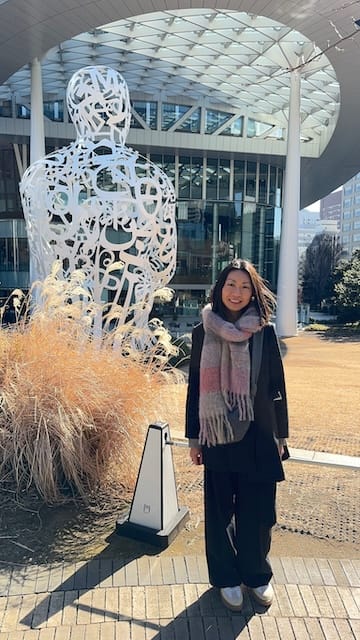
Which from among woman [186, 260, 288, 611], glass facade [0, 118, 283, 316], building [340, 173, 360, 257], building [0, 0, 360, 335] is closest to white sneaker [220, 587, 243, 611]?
woman [186, 260, 288, 611]

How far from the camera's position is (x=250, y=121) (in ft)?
107

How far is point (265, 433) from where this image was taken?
8.98 feet

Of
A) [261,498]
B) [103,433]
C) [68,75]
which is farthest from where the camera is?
[68,75]

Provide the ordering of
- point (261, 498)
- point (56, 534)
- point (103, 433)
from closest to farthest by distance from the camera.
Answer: point (261, 498), point (56, 534), point (103, 433)

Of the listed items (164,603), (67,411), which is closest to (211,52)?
(67,411)

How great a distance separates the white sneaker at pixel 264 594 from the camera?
2.81m

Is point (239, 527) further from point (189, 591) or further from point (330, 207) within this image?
point (330, 207)

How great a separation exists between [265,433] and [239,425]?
15cm

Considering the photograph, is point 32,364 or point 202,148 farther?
point 202,148

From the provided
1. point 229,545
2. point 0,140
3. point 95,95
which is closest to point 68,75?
point 0,140

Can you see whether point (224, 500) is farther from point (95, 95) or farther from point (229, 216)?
point (229, 216)

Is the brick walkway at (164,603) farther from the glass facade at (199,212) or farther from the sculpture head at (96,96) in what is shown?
the glass facade at (199,212)

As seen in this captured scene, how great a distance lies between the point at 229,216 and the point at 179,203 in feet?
10.9

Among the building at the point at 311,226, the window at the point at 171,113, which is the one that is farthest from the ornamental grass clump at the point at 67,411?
the building at the point at 311,226
